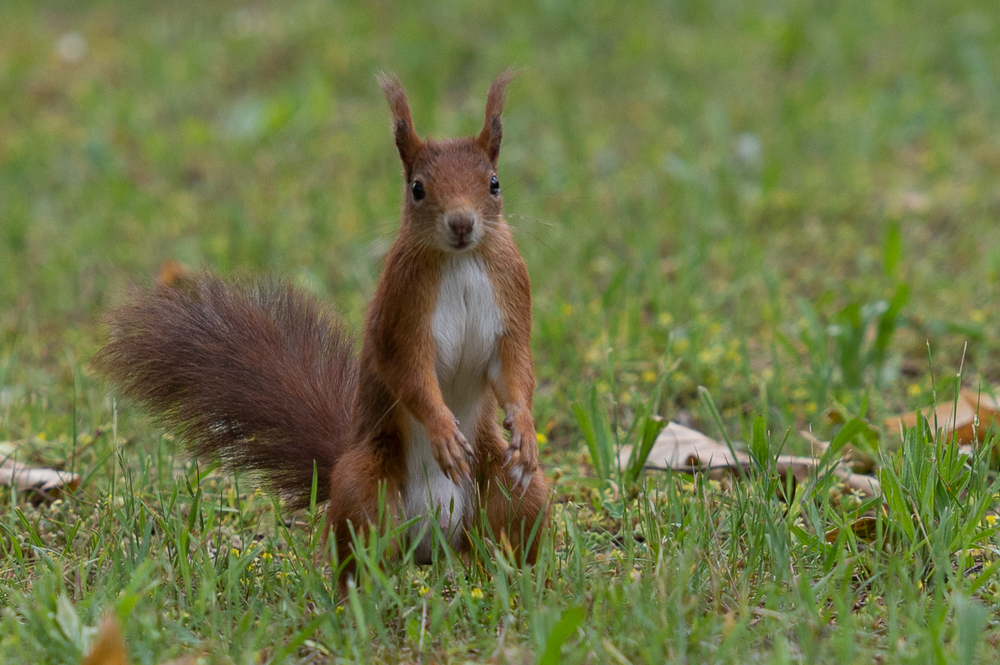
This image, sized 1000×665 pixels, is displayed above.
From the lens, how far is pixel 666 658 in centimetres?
169

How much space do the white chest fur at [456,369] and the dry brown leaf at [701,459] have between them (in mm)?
526

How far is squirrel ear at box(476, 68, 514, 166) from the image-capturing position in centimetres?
213

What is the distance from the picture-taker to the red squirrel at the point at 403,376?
2023 mm

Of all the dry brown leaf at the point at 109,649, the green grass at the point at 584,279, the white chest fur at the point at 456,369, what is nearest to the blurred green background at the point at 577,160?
the green grass at the point at 584,279

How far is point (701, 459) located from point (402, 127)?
1.03m

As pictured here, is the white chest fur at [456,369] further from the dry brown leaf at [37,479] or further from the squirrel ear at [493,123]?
the dry brown leaf at [37,479]

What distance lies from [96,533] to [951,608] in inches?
59.4

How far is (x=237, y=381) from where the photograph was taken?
229 centimetres

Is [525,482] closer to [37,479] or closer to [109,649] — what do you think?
[109,649]

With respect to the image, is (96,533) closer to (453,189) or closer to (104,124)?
(453,189)

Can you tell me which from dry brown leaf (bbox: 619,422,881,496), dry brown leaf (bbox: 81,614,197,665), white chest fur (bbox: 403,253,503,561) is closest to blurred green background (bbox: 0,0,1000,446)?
dry brown leaf (bbox: 619,422,881,496)

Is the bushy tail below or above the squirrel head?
below

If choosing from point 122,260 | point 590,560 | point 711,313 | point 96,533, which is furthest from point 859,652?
point 122,260

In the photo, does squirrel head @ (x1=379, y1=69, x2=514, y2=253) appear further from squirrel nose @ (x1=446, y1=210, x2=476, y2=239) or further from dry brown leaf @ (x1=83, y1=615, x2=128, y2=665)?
dry brown leaf @ (x1=83, y1=615, x2=128, y2=665)
